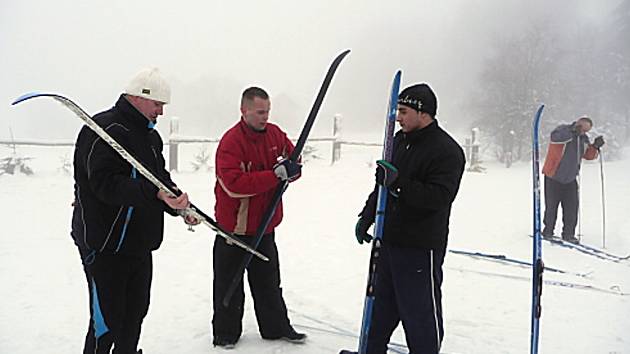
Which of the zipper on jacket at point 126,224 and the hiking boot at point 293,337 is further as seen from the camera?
the hiking boot at point 293,337

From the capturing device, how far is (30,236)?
3998 millimetres

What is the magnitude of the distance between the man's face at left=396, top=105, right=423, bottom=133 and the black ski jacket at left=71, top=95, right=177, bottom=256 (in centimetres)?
84

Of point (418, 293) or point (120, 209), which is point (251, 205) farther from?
point (418, 293)

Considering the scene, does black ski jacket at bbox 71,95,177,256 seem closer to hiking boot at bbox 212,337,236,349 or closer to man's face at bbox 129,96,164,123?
man's face at bbox 129,96,164,123

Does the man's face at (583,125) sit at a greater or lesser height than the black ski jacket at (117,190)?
greater

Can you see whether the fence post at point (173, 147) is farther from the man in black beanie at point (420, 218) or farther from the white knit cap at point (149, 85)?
the man in black beanie at point (420, 218)

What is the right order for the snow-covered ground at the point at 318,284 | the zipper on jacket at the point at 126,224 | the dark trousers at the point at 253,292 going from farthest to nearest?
the snow-covered ground at the point at 318,284
the dark trousers at the point at 253,292
the zipper on jacket at the point at 126,224

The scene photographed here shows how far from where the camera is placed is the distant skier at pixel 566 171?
4.45 m

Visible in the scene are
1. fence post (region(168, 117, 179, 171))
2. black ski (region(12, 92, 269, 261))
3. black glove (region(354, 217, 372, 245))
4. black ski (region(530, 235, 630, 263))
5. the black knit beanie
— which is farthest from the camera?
fence post (region(168, 117, 179, 171))

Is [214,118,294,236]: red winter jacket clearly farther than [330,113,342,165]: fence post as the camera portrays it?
No

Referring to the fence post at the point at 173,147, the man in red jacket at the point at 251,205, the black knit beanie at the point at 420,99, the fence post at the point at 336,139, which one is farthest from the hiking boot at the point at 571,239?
the fence post at the point at 173,147

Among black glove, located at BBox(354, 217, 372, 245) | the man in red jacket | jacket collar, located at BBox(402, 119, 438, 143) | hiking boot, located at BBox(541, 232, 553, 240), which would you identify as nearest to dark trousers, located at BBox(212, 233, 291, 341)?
the man in red jacket

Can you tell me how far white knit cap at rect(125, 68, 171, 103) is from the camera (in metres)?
1.60

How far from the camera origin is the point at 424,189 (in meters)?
1.60
